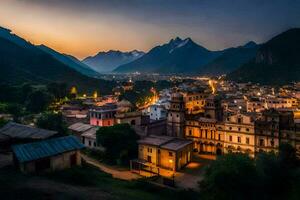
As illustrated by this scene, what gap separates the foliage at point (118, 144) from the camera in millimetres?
48906

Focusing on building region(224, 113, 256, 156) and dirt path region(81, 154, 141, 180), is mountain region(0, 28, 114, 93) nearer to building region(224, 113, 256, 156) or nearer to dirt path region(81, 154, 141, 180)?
dirt path region(81, 154, 141, 180)

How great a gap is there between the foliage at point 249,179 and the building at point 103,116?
1466 inches

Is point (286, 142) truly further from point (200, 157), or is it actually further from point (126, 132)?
point (126, 132)

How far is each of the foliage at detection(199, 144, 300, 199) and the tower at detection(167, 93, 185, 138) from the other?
20.7 meters

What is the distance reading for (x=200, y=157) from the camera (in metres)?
53.5

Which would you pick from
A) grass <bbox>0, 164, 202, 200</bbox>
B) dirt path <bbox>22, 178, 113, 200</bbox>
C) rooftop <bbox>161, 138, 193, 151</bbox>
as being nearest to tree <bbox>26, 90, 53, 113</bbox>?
rooftop <bbox>161, 138, 193, 151</bbox>

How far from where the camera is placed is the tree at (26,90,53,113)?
89.1 metres

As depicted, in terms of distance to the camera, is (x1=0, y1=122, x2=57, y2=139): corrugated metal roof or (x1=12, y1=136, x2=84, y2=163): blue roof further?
(x1=0, y1=122, x2=57, y2=139): corrugated metal roof

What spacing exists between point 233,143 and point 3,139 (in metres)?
36.8

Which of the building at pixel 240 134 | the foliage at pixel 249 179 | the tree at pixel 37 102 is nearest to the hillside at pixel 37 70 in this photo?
the tree at pixel 37 102

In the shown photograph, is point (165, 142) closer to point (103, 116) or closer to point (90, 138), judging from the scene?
point (90, 138)

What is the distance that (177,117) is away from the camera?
58.4 meters

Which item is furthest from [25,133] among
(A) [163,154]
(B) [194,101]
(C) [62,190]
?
(B) [194,101]

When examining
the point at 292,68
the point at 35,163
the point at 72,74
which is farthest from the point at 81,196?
the point at 292,68
